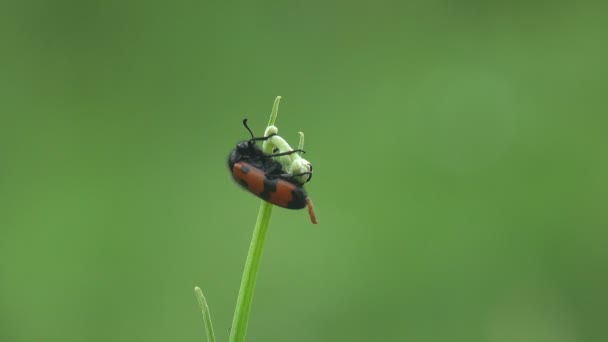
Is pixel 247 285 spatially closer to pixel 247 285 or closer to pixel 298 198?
pixel 247 285

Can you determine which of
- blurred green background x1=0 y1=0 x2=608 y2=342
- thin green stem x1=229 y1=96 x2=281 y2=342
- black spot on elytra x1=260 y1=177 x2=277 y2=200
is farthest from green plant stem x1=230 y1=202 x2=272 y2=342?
blurred green background x1=0 y1=0 x2=608 y2=342

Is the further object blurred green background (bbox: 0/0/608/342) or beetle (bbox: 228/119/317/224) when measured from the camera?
blurred green background (bbox: 0/0/608/342)

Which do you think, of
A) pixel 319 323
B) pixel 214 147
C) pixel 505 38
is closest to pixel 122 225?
pixel 214 147

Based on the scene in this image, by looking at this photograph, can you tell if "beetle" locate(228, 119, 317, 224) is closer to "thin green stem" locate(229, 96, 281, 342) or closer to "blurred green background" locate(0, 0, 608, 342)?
"thin green stem" locate(229, 96, 281, 342)

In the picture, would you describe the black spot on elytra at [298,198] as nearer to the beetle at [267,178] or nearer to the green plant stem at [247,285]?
the beetle at [267,178]

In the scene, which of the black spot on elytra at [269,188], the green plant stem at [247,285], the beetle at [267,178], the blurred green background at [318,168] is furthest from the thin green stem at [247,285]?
the blurred green background at [318,168]

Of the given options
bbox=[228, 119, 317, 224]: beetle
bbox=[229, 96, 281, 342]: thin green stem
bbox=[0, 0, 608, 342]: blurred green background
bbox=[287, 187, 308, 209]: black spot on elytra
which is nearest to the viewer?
bbox=[229, 96, 281, 342]: thin green stem

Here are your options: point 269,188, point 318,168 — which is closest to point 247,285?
point 269,188

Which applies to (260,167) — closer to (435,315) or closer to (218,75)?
(435,315)
